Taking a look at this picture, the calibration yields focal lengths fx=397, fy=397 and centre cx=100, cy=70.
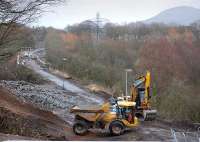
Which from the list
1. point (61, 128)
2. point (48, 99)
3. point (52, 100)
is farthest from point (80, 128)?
point (48, 99)

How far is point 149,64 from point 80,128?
42.4 m

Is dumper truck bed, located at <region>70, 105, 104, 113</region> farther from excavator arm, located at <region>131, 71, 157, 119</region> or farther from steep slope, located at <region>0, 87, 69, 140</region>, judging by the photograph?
excavator arm, located at <region>131, 71, 157, 119</region>

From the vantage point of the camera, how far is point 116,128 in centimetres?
1888

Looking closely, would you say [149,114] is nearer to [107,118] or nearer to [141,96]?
[141,96]

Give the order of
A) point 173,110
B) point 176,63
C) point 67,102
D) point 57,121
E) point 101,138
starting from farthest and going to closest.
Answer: point 176,63
point 173,110
point 67,102
point 57,121
point 101,138

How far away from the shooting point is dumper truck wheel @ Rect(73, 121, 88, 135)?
1897cm

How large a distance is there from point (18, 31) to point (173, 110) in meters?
19.5

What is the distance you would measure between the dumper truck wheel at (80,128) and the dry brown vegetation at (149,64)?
12920 millimetres

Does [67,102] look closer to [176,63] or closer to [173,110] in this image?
[173,110]

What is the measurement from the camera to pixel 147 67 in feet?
194

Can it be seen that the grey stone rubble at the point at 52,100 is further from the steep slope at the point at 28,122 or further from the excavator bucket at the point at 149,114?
the excavator bucket at the point at 149,114

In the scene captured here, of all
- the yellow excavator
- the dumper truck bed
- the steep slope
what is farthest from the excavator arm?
the steep slope

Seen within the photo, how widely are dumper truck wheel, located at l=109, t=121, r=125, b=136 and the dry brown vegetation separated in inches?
482

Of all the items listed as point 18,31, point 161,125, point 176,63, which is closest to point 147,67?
point 176,63
